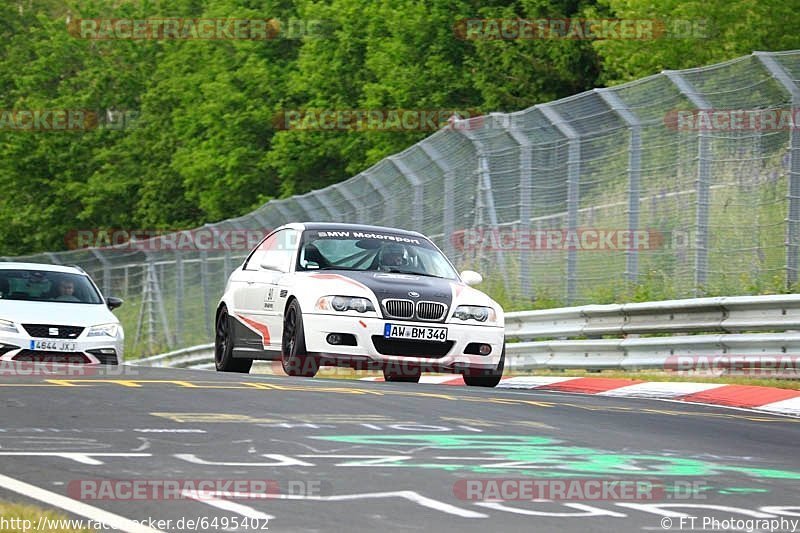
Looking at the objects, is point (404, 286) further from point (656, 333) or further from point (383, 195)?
point (383, 195)

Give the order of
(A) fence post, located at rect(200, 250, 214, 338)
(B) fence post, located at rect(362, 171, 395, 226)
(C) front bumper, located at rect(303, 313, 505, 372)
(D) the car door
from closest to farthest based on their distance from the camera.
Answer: (C) front bumper, located at rect(303, 313, 505, 372) → (D) the car door → (B) fence post, located at rect(362, 171, 395, 226) → (A) fence post, located at rect(200, 250, 214, 338)

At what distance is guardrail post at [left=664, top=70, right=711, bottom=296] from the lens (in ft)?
57.0

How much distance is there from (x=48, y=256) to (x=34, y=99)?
1203 inches

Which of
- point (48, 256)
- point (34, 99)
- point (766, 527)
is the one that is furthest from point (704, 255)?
point (34, 99)

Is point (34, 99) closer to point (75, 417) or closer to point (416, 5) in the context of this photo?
point (416, 5)

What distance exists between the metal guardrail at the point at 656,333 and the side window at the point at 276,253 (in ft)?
12.1

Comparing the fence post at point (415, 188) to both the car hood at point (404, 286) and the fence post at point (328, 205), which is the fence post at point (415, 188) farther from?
the car hood at point (404, 286)

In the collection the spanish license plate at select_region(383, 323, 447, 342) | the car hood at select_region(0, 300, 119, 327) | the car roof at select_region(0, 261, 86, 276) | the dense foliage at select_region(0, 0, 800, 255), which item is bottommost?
the spanish license plate at select_region(383, 323, 447, 342)

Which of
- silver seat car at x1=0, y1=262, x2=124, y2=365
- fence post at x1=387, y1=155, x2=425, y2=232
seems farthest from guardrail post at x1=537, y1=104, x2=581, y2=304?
silver seat car at x1=0, y1=262, x2=124, y2=365

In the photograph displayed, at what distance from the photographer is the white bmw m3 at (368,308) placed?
14984mm

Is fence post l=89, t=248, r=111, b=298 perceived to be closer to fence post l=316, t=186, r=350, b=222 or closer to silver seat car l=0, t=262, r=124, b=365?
fence post l=316, t=186, r=350, b=222

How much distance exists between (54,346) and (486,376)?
15.7 ft

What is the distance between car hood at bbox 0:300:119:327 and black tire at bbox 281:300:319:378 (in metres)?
3.19

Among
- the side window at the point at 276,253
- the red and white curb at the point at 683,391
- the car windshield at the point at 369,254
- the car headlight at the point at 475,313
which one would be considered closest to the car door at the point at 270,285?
the side window at the point at 276,253
